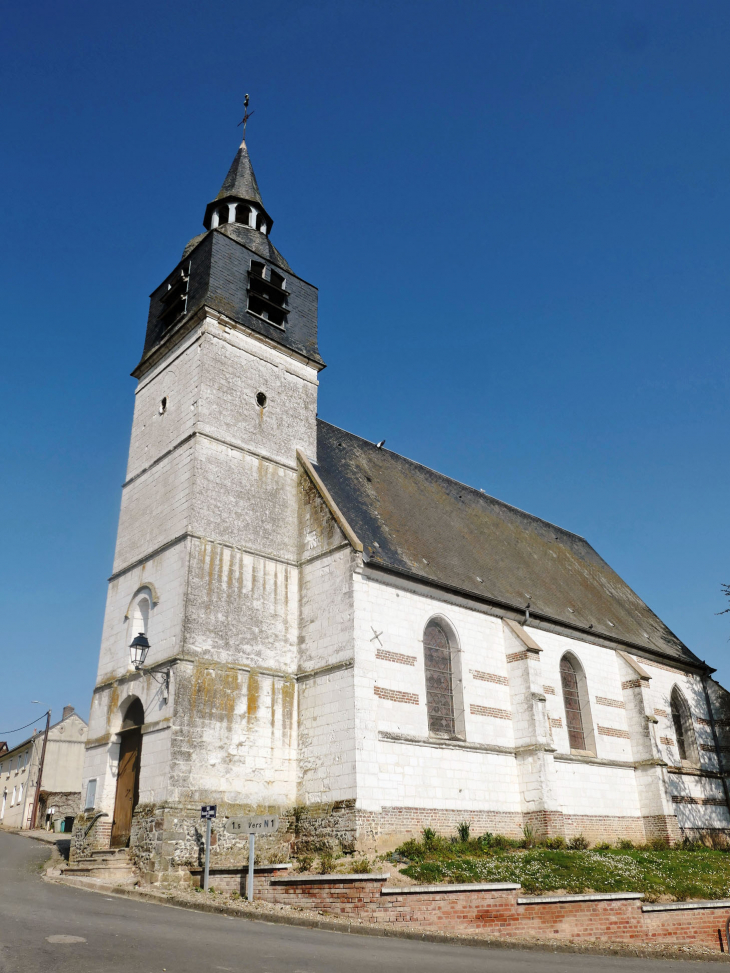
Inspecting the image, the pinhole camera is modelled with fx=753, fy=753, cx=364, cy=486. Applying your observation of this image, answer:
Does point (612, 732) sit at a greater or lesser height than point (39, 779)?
lesser

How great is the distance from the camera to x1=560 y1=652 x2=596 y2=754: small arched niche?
67.1ft

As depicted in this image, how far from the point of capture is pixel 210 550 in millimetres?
16938

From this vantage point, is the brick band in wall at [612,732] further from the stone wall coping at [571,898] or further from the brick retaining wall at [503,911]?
the stone wall coping at [571,898]

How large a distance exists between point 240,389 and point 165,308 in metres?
4.10

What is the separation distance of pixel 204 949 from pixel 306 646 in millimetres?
9255

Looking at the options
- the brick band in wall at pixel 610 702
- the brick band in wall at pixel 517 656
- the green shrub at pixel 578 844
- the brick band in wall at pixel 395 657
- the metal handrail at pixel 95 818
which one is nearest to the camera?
the metal handrail at pixel 95 818

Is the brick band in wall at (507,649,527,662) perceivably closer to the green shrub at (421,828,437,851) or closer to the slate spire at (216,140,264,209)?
the green shrub at (421,828,437,851)

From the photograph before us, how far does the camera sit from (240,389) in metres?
19.3

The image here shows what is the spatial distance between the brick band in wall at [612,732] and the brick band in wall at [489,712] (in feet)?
13.1

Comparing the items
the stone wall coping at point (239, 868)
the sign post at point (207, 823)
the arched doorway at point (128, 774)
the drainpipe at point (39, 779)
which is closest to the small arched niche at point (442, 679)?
the stone wall coping at point (239, 868)

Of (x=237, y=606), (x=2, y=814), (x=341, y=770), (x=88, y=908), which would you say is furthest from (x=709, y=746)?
(x=2, y=814)

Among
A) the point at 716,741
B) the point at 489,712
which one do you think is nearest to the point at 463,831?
the point at 489,712

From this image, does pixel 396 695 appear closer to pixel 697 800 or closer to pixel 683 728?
pixel 697 800

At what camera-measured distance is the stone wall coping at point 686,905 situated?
11.4 metres
